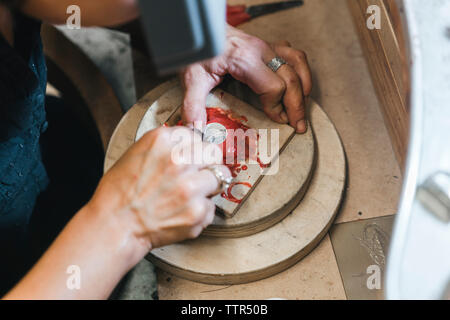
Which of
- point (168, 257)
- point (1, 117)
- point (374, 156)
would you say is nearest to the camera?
point (1, 117)

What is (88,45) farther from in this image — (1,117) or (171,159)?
(171,159)

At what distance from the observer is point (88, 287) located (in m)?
0.85

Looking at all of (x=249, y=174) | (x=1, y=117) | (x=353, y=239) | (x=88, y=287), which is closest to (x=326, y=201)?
(x=353, y=239)

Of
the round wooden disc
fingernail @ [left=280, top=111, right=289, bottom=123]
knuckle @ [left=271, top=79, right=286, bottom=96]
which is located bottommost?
the round wooden disc

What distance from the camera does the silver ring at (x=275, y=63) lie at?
1.21m

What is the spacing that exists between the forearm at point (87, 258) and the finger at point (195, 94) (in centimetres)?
39

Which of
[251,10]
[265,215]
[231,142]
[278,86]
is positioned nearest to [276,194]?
[265,215]

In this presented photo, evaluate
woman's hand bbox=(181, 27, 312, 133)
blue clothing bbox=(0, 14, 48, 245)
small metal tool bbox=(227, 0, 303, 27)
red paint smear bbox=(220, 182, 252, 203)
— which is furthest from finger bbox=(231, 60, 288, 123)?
blue clothing bbox=(0, 14, 48, 245)

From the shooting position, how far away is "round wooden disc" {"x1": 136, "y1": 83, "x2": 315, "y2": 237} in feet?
3.68

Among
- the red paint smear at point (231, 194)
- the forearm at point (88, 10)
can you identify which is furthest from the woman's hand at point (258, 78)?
the forearm at point (88, 10)

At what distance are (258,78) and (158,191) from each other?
47cm

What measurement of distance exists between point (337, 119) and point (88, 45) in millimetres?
1379

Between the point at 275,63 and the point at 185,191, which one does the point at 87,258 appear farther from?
the point at 275,63

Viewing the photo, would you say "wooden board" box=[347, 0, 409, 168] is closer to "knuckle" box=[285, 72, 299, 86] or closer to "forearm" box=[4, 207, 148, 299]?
"knuckle" box=[285, 72, 299, 86]
